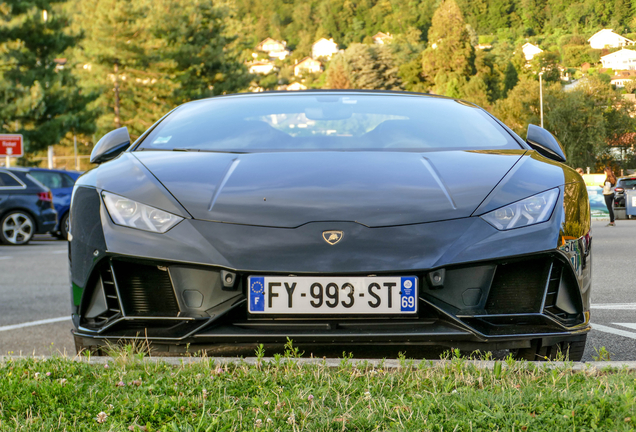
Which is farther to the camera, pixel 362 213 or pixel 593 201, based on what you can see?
pixel 593 201

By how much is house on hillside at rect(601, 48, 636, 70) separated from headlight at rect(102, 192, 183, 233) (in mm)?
→ 100588

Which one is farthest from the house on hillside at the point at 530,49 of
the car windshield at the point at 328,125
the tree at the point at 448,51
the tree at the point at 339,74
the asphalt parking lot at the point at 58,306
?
the car windshield at the point at 328,125

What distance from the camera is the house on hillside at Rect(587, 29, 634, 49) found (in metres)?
107

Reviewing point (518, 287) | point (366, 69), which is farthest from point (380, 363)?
point (366, 69)

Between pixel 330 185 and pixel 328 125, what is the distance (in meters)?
0.93

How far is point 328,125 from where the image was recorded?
3730 mm

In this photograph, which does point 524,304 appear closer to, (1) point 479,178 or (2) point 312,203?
(1) point 479,178

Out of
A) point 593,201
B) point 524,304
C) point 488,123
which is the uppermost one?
point 488,123

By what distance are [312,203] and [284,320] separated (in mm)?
433

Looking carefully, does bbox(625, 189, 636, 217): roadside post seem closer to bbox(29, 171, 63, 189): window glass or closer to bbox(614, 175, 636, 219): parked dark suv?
bbox(614, 175, 636, 219): parked dark suv

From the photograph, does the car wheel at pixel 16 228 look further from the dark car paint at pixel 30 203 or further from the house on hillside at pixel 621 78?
the house on hillside at pixel 621 78

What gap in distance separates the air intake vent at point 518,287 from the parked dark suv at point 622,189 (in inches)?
857

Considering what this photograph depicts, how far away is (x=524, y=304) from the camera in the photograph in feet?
8.74

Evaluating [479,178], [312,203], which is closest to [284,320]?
[312,203]
